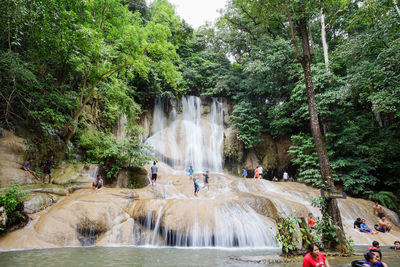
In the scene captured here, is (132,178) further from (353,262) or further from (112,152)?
(353,262)

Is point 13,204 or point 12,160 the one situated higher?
point 12,160

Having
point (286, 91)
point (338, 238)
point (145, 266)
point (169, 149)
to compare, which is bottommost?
point (145, 266)

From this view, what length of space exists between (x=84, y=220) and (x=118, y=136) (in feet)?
39.4

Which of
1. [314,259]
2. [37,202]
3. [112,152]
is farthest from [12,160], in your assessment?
[314,259]

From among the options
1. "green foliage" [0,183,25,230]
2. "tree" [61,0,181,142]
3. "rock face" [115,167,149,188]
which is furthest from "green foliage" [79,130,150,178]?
"green foliage" [0,183,25,230]

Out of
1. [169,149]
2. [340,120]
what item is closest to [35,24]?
[169,149]

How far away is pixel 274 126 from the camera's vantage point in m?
21.5

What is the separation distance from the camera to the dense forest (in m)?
9.27

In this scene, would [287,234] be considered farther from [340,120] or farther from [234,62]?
[234,62]

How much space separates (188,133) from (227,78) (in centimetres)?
789

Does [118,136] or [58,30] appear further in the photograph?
[118,136]

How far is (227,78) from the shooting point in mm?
25453

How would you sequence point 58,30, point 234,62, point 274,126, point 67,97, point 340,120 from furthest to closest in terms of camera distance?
point 234,62, point 274,126, point 340,120, point 67,97, point 58,30

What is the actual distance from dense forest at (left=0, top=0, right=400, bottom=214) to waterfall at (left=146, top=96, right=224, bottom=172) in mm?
1707
